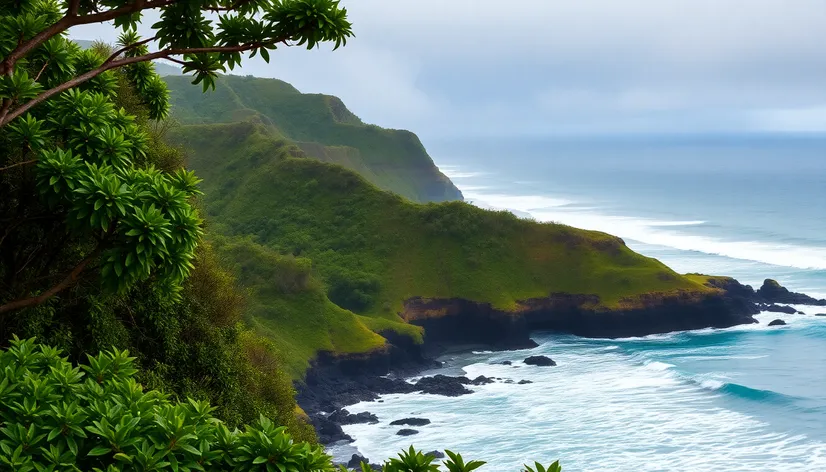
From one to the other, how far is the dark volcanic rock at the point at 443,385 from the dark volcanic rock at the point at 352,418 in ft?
20.8

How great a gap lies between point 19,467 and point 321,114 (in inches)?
5824

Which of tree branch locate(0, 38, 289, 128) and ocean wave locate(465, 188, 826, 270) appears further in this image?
ocean wave locate(465, 188, 826, 270)

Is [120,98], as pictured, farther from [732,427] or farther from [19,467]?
[732,427]

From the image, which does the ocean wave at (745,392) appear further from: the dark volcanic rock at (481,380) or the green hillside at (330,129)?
the green hillside at (330,129)

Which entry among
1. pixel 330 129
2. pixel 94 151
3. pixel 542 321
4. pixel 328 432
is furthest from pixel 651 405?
pixel 330 129

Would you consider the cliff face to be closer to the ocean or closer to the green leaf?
the ocean

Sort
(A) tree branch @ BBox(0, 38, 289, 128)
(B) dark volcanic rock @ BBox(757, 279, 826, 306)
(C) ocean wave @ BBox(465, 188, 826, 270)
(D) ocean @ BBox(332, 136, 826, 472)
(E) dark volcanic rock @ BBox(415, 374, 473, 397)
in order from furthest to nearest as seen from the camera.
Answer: (C) ocean wave @ BBox(465, 188, 826, 270), (B) dark volcanic rock @ BBox(757, 279, 826, 306), (E) dark volcanic rock @ BBox(415, 374, 473, 397), (D) ocean @ BBox(332, 136, 826, 472), (A) tree branch @ BBox(0, 38, 289, 128)

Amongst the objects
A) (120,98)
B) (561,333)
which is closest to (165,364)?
(120,98)

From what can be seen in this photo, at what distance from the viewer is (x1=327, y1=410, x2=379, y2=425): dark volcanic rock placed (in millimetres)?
46594

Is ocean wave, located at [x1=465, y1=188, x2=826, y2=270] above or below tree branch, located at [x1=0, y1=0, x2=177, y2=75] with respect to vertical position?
above

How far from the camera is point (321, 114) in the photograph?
150 metres

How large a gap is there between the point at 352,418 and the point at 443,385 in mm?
8654

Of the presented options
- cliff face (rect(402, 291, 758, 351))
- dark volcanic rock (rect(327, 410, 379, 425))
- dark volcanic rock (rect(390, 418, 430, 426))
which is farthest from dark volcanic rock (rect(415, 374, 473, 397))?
cliff face (rect(402, 291, 758, 351))

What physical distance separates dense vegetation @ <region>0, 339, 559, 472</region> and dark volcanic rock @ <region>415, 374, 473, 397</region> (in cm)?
4678
